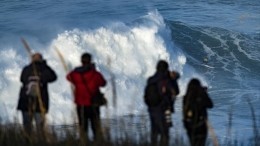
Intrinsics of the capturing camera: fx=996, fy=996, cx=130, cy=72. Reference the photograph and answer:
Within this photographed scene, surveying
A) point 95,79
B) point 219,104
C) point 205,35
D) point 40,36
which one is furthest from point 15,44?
point 95,79

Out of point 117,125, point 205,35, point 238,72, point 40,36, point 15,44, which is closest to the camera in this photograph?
point 117,125

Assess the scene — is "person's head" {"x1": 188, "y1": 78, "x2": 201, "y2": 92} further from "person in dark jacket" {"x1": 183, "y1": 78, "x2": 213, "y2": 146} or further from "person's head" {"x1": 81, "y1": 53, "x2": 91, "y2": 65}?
"person's head" {"x1": 81, "y1": 53, "x2": 91, "y2": 65}

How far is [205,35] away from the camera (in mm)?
38625

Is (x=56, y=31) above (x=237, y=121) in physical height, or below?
above

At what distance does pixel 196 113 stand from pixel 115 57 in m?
18.8

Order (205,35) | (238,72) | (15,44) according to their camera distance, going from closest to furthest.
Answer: (15,44), (238,72), (205,35)

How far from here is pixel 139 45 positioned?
1280 inches

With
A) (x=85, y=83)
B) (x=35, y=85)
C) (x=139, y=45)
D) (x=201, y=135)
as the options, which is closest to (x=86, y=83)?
(x=85, y=83)

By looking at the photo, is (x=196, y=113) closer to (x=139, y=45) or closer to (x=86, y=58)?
(x=86, y=58)

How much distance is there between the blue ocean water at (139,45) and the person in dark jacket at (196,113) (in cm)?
717

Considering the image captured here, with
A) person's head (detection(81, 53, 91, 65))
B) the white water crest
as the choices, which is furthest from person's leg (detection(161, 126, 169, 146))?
the white water crest

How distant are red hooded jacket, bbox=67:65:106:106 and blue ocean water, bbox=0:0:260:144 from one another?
7644mm

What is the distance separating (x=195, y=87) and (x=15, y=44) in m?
17.1

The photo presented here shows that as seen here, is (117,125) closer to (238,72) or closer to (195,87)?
(195,87)
